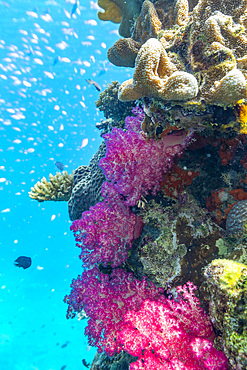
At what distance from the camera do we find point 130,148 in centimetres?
303

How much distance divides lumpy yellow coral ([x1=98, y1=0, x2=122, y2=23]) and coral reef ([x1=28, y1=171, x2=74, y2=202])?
427cm

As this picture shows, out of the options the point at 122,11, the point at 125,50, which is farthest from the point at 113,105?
the point at 122,11

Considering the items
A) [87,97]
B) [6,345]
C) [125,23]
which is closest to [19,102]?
[87,97]

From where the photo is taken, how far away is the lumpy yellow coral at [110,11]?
438cm

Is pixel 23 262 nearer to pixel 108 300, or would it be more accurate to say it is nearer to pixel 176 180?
pixel 108 300

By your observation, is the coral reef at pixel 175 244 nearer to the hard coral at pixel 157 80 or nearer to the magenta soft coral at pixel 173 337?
the magenta soft coral at pixel 173 337

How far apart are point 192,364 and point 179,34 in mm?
3887

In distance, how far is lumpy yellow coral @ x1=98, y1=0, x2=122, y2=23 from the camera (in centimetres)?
438

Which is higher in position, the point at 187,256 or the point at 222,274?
the point at 222,274

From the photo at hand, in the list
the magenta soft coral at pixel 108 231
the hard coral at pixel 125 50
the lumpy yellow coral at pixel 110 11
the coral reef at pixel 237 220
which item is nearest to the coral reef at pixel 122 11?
the lumpy yellow coral at pixel 110 11

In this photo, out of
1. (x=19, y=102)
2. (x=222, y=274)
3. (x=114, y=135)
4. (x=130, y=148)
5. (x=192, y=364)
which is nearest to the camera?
(x=222, y=274)

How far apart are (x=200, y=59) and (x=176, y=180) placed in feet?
5.41

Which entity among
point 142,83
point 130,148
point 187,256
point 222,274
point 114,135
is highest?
point 142,83

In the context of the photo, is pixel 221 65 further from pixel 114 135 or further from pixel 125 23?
pixel 125 23
